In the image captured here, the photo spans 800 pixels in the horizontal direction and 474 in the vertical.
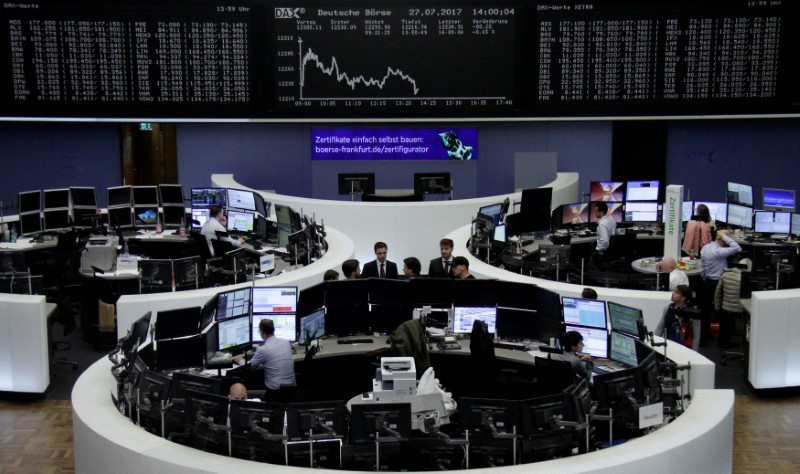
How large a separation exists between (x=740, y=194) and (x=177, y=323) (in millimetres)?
8556

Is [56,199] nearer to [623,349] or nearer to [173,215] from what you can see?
[173,215]

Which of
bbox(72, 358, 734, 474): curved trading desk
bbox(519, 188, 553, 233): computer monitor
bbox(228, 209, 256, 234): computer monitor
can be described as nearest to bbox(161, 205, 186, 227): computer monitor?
bbox(228, 209, 256, 234): computer monitor

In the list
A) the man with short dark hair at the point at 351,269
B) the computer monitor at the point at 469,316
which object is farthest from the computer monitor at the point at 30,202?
the computer monitor at the point at 469,316

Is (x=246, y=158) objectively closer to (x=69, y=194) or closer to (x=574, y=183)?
(x=69, y=194)

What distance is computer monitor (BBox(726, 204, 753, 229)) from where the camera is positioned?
13523mm

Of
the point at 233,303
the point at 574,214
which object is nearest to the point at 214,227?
the point at 233,303

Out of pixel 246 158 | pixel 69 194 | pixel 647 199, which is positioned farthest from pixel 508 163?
pixel 69 194

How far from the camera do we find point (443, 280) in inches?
367

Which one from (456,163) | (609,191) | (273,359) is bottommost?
(273,359)

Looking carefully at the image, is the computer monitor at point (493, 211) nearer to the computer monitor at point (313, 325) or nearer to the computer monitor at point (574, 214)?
the computer monitor at point (574, 214)

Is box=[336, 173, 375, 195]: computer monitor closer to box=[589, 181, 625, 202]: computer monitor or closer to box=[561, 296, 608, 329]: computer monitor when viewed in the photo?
box=[589, 181, 625, 202]: computer monitor

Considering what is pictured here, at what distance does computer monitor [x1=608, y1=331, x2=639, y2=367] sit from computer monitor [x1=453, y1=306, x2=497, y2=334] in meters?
1.21

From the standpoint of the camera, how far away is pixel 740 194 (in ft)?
45.6

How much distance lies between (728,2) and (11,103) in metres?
9.27
